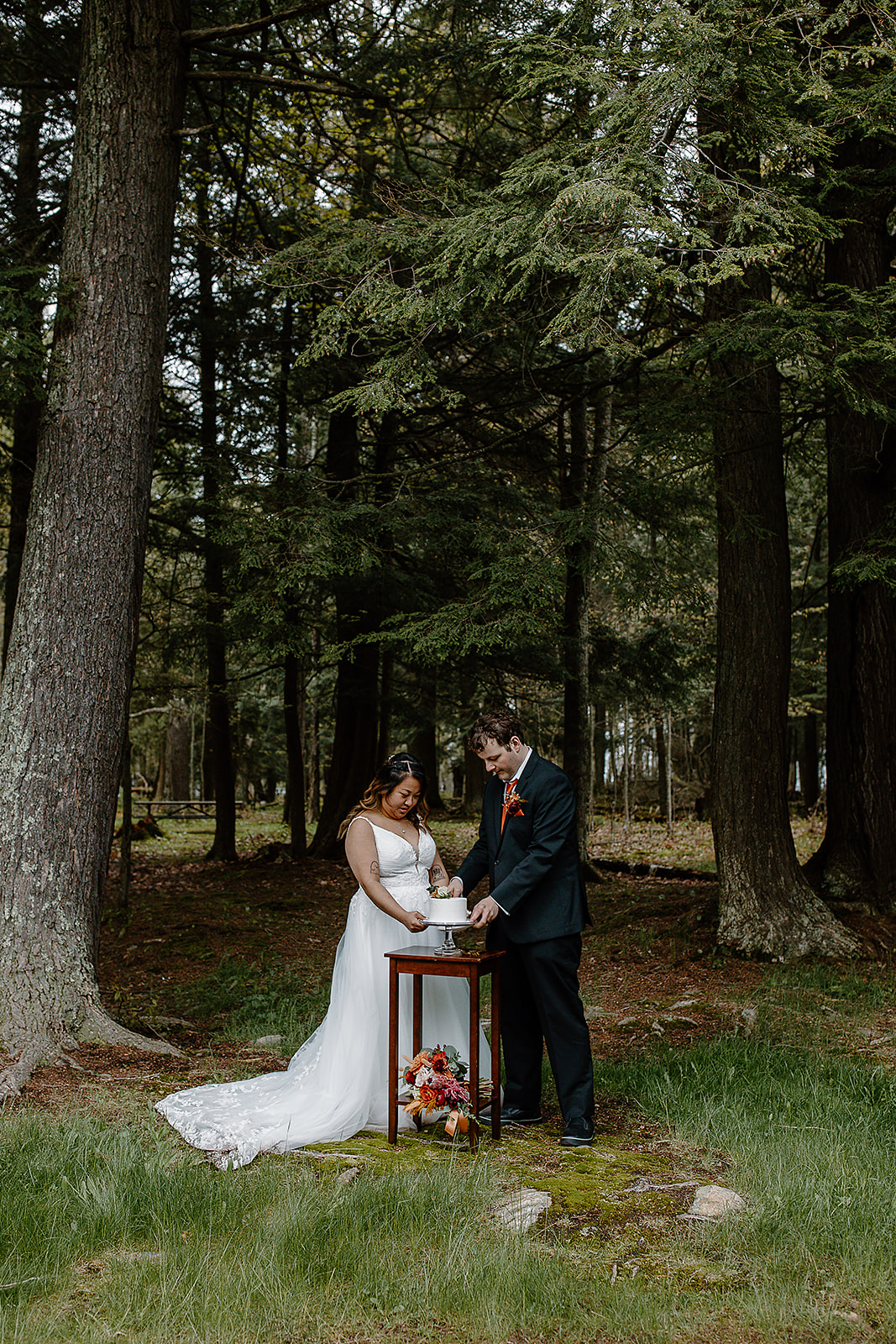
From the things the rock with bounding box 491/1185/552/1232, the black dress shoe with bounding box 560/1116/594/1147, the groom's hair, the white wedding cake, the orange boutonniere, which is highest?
the groom's hair

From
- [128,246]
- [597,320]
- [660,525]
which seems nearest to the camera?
[597,320]

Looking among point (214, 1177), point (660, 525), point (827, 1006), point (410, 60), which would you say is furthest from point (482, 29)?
point (214, 1177)

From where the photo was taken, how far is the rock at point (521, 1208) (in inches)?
147

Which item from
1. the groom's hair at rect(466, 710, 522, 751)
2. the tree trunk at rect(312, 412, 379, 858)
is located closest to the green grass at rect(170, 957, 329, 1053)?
the groom's hair at rect(466, 710, 522, 751)

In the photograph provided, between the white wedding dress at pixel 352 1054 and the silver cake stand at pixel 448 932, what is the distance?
28cm

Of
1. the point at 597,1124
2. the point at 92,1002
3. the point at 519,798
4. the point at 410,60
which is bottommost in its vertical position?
the point at 597,1124

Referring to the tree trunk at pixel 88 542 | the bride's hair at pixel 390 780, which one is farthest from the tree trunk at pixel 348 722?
the bride's hair at pixel 390 780

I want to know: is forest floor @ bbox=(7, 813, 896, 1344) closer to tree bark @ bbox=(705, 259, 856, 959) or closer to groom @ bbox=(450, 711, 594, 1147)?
groom @ bbox=(450, 711, 594, 1147)

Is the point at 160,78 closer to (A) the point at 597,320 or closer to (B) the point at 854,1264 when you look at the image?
(A) the point at 597,320

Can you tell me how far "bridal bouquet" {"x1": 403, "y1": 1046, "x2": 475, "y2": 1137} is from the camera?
4715 millimetres

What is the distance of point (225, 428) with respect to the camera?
41.3 ft

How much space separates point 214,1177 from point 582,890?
84.6 inches

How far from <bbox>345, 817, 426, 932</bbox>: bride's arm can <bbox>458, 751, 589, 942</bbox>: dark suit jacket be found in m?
0.35

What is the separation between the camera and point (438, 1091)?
4.77 metres
